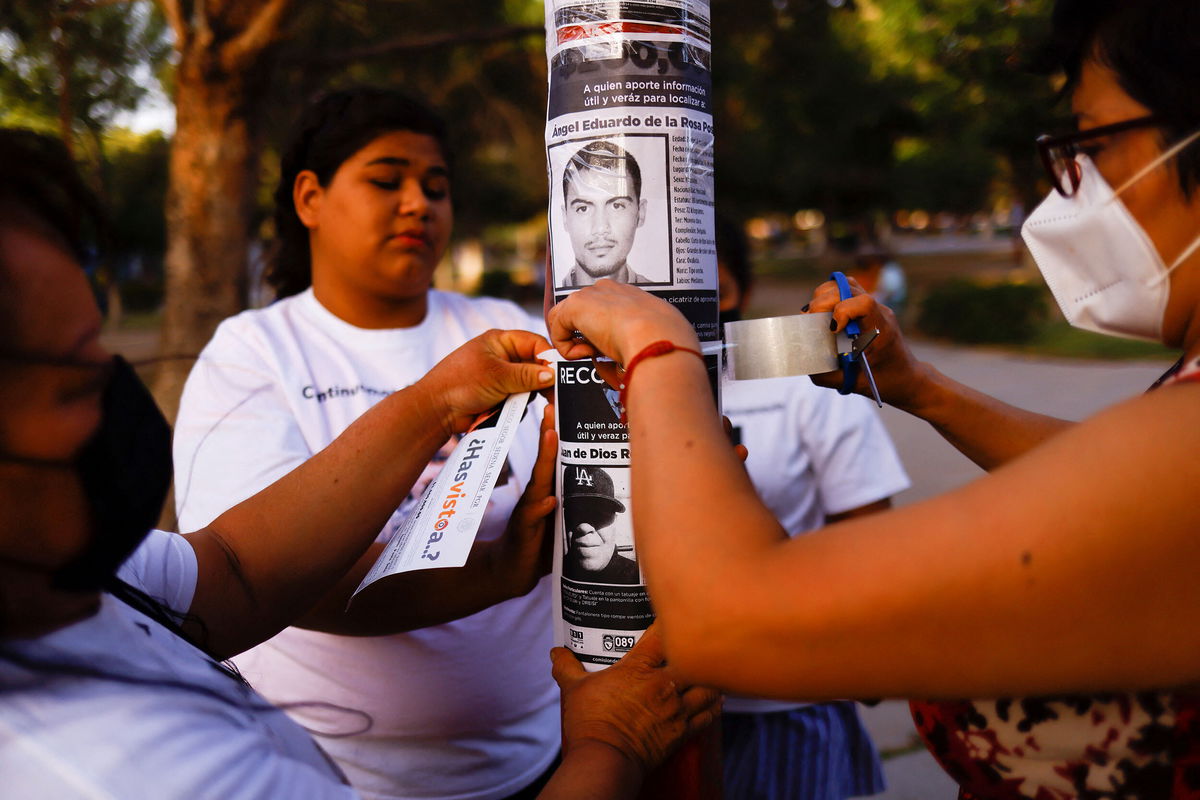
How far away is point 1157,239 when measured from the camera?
1.26 meters

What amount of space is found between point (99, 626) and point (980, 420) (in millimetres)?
1541

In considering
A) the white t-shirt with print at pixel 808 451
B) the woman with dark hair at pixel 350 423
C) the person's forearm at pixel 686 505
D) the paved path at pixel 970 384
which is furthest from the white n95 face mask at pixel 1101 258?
the paved path at pixel 970 384

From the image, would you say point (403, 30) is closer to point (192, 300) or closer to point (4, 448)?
point (192, 300)

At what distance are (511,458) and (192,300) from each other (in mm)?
3326

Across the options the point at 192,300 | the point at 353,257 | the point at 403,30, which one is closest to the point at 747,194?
the point at 403,30

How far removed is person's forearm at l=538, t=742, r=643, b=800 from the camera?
3.93 feet

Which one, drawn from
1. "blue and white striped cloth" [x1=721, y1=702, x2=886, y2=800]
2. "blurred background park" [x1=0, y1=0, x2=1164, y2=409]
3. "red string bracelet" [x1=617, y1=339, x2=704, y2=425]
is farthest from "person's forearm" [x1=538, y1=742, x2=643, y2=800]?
"blue and white striped cloth" [x1=721, y1=702, x2=886, y2=800]

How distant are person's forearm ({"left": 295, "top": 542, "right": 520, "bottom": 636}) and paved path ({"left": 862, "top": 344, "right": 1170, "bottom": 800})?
2.79m

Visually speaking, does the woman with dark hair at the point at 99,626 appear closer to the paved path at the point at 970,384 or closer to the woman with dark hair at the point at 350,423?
the woman with dark hair at the point at 350,423

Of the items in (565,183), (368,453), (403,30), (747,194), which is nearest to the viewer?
(565,183)

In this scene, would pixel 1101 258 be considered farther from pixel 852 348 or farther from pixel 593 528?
pixel 593 528

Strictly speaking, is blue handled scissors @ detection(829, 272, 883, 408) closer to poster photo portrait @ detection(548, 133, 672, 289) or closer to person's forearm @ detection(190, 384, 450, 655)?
poster photo portrait @ detection(548, 133, 672, 289)

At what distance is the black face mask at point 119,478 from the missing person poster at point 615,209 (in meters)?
0.57

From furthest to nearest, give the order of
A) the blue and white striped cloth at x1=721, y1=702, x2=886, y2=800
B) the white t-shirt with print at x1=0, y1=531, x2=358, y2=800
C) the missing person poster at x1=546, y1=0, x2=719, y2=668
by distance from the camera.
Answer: the blue and white striped cloth at x1=721, y1=702, x2=886, y2=800, the missing person poster at x1=546, y1=0, x2=719, y2=668, the white t-shirt with print at x1=0, y1=531, x2=358, y2=800
